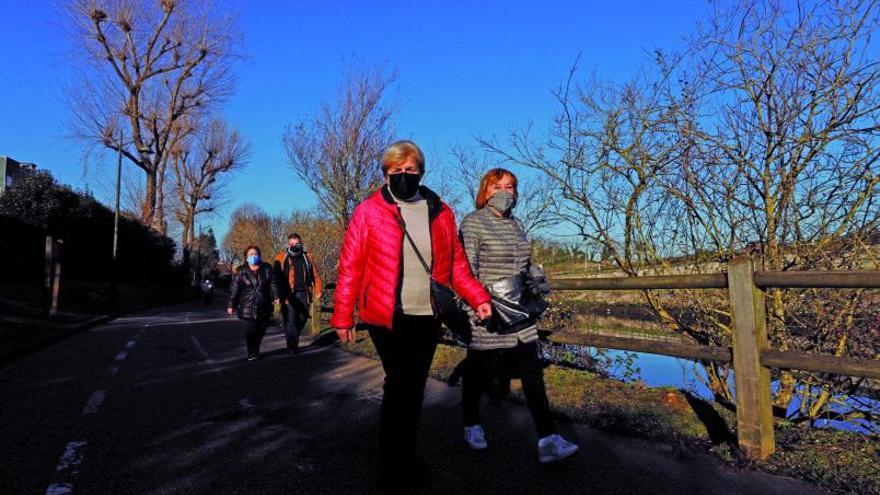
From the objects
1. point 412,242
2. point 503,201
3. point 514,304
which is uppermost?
point 503,201

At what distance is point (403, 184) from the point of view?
3357 millimetres

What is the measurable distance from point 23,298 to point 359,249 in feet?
61.0

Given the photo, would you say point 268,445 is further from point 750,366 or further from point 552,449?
point 750,366

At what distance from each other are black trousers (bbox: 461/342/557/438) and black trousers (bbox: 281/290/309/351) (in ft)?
19.5

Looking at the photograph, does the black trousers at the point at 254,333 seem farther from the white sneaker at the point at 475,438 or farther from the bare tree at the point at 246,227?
the bare tree at the point at 246,227

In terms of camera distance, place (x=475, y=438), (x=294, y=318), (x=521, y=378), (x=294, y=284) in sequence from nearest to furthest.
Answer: (x=521, y=378) < (x=475, y=438) < (x=294, y=318) < (x=294, y=284)

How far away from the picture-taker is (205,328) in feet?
49.3

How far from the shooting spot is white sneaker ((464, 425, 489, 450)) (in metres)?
4.07

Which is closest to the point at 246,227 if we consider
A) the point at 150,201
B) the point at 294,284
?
the point at 150,201

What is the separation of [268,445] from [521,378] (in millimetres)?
1791

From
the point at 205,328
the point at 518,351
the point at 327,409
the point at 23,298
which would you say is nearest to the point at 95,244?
the point at 23,298

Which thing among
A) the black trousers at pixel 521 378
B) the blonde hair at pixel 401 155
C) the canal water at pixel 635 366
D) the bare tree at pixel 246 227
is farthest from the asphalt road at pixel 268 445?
the bare tree at pixel 246 227

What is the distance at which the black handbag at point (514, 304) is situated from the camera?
3.73m

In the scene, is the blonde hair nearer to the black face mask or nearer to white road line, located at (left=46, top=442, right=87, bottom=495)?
the black face mask
